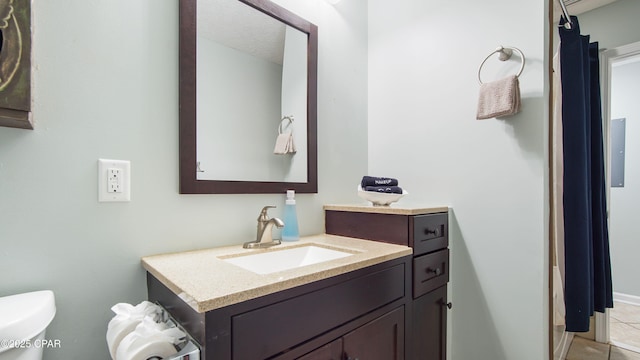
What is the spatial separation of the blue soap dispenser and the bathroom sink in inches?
3.0

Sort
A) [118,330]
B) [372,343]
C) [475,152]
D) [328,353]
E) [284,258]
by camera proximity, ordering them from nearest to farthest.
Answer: [118,330], [328,353], [372,343], [284,258], [475,152]

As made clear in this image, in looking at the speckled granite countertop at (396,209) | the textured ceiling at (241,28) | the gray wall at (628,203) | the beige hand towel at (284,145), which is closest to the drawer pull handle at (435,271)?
the speckled granite countertop at (396,209)

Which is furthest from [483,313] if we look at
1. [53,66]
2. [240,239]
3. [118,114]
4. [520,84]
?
[53,66]

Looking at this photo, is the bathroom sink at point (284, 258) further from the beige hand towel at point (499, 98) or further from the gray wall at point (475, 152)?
the beige hand towel at point (499, 98)

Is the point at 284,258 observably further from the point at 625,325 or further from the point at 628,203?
the point at 628,203

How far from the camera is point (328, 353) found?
816mm

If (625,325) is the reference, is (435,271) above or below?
above

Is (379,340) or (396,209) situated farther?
(396,209)

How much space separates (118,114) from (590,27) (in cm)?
320

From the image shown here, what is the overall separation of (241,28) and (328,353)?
126 centimetres

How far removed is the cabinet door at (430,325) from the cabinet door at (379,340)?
5.4 inches

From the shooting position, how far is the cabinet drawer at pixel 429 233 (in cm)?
124

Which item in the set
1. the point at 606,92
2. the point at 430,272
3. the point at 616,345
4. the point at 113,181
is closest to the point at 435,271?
the point at 430,272

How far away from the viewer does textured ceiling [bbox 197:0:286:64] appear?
1.13 metres
